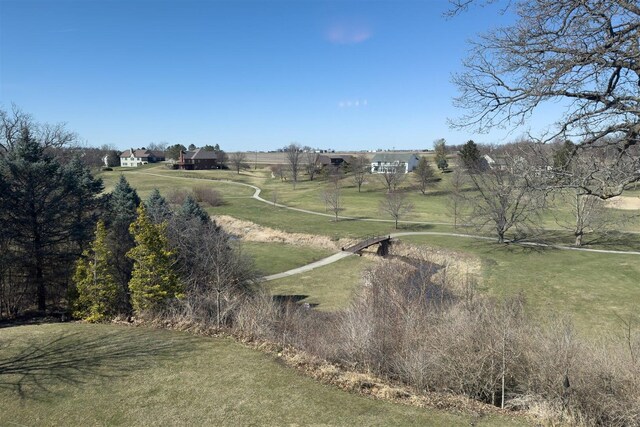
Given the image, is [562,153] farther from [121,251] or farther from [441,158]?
[441,158]

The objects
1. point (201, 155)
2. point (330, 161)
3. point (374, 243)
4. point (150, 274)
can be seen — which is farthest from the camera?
point (201, 155)

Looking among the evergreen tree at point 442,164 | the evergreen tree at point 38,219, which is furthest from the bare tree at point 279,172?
the evergreen tree at point 38,219

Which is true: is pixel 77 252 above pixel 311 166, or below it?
below

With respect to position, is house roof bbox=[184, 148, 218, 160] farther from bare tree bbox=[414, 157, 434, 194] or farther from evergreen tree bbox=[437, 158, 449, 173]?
bare tree bbox=[414, 157, 434, 194]

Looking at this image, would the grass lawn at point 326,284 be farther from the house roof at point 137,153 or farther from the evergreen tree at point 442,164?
the house roof at point 137,153

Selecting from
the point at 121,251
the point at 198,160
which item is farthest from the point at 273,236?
the point at 198,160

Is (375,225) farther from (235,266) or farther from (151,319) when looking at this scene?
(151,319)

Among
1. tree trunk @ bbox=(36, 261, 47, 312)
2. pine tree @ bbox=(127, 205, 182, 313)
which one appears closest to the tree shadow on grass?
pine tree @ bbox=(127, 205, 182, 313)
